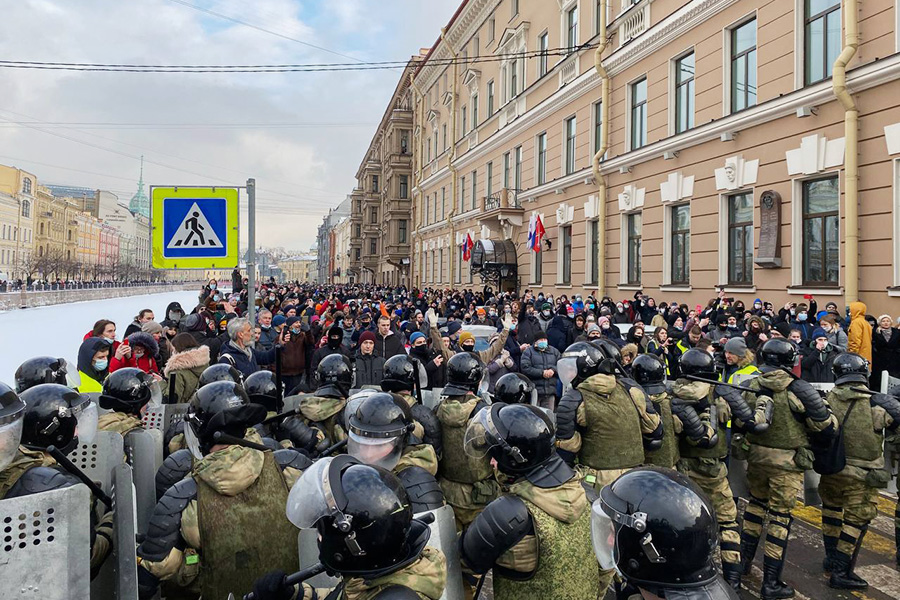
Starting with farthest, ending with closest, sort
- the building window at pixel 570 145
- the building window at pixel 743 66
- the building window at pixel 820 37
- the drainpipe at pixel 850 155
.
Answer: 1. the building window at pixel 570 145
2. the building window at pixel 743 66
3. the building window at pixel 820 37
4. the drainpipe at pixel 850 155

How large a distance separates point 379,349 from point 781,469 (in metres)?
4.71

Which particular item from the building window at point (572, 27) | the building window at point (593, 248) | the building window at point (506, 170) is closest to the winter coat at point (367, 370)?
the building window at point (593, 248)

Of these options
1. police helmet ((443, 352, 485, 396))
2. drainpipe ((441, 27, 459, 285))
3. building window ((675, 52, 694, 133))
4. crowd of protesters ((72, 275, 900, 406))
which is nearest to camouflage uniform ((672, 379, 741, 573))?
crowd of protesters ((72, 275, 900, 406))

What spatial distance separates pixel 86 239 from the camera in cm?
9594

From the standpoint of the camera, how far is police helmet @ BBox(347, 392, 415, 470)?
2.59 metres

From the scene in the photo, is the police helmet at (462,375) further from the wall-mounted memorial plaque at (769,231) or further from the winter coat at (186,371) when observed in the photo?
the wall-mounted memorial plaque at (769,231)

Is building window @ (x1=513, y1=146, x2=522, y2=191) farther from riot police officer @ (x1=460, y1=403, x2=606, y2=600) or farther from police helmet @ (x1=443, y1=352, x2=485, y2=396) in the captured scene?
riot police officer @ (x1=460, y1=403, x2=606, y2=600)

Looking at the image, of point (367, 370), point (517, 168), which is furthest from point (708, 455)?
point (517, 168)

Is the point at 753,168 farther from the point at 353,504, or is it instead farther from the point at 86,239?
the point at 86,239

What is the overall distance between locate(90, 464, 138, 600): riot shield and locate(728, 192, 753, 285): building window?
1281 centimetres

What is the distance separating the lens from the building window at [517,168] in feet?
80.6

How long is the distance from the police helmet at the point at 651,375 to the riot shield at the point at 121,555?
148 inches

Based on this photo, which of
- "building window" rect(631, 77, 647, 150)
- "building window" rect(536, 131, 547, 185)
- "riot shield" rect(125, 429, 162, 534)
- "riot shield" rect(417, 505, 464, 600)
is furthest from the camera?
"building window" rect(536, 131, 547, 185)

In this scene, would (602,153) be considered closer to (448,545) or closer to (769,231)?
(769,231)
